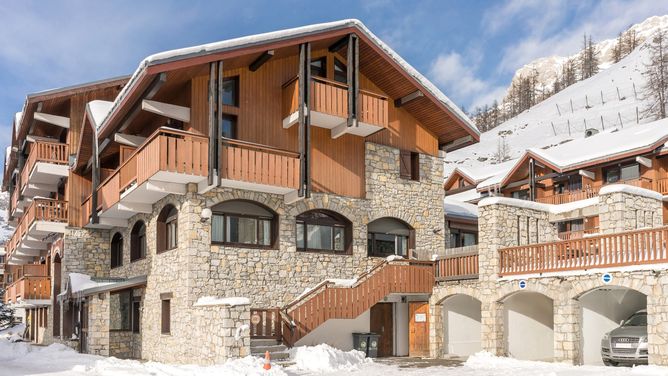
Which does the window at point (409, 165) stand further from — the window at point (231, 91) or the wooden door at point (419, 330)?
the window at point (231, 91)

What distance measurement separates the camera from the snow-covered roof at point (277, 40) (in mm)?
18562

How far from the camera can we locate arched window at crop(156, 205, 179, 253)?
70.4 ft

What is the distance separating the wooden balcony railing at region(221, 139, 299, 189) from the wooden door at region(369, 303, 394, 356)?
578 cm

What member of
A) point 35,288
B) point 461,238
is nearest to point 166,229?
point 35,288

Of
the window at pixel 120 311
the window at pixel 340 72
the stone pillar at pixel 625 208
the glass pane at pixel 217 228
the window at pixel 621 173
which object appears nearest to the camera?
the stone pillar at pixel 625 208

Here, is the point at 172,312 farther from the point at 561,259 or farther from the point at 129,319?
the point at 561,259

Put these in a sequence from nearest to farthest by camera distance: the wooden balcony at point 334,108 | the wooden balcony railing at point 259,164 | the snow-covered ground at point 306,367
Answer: the snow-covered ground at point 306,367, the wooden balcony railing at point 259,164, the wooden balcony at point 334,108

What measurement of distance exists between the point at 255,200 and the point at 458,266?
6766 mm

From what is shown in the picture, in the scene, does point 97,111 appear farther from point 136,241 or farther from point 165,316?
point 165,316

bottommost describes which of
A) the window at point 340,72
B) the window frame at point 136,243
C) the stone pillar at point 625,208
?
the window frame at point 136,243

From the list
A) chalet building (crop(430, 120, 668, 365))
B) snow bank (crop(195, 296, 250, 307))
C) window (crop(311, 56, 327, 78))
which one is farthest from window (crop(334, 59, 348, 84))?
snow bank (crop(195, 296, 250, 307))

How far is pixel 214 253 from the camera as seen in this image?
20.0 metres

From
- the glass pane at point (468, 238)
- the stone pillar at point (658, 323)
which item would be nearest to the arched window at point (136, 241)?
the glass pane at point (468, 238)

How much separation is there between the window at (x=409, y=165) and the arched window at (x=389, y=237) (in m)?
1.77
